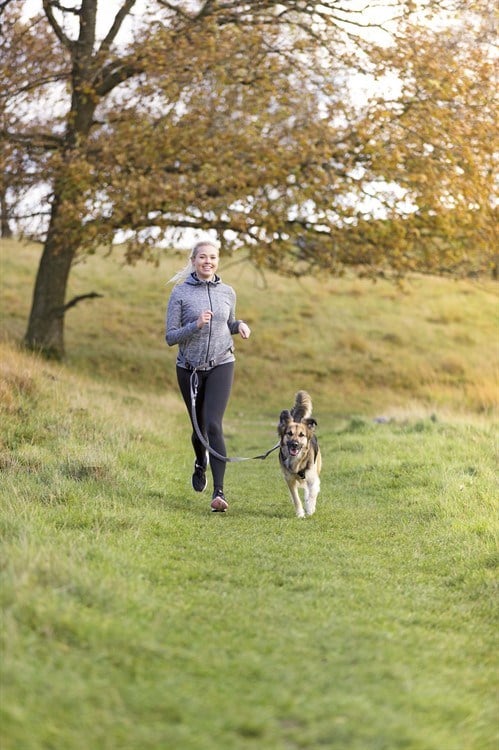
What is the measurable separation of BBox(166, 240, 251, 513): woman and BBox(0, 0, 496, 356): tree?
9511 mm

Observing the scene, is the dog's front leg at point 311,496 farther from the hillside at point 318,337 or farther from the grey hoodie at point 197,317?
the hillside at point 318,337

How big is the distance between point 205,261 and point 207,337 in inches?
27.3

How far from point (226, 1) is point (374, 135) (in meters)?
5.33

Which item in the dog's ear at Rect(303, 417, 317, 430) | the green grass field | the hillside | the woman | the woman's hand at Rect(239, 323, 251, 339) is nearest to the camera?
the green grass field

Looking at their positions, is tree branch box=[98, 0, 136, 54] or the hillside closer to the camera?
tree branch box=[98, 0, 136, 54]

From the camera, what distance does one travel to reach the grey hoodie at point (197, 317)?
8.58 metres

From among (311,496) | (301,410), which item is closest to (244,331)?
(301,410)

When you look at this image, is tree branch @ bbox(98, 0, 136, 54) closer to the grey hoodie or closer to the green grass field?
the green grass field

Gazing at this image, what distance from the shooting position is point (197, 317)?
28.1ft

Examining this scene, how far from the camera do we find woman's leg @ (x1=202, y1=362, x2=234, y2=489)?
8672 mm

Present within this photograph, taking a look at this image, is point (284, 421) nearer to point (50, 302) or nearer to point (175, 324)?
point (175, 324)

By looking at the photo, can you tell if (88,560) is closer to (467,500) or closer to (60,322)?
(467,500)

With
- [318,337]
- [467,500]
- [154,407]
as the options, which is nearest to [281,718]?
[467,500]

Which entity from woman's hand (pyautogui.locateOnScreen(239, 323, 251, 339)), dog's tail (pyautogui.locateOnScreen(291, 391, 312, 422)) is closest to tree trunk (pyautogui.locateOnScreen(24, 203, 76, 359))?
dog's tail (pyautogui.locateOnScreen(291, 391, 312, 422))
